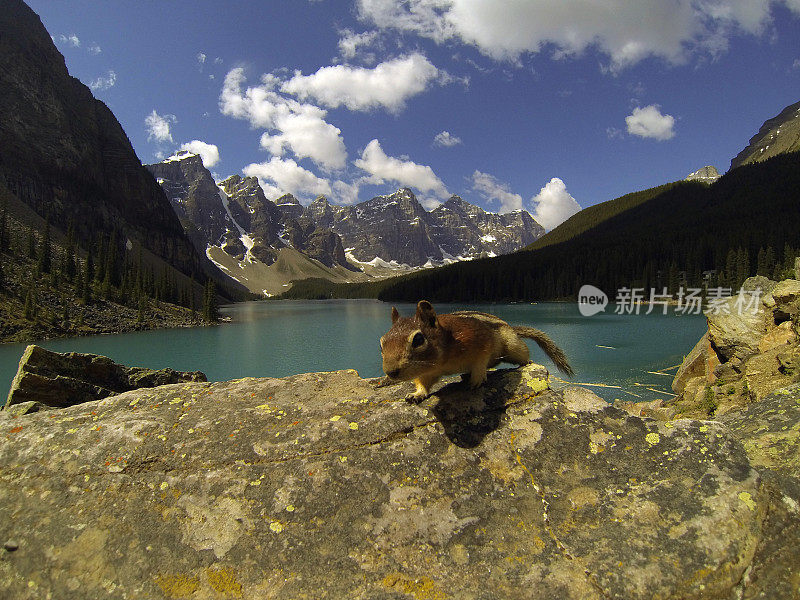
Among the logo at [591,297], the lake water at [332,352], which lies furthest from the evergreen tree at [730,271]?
the lake water at [332,352]

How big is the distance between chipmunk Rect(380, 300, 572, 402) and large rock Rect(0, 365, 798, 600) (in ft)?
1.31

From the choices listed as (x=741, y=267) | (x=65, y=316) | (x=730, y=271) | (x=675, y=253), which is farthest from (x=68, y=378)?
(x=675, y=253)

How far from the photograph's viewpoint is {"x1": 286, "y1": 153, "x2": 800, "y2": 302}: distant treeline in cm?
10169

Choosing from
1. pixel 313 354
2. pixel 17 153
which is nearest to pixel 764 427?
pixel 313 354

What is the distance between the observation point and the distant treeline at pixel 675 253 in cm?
10169

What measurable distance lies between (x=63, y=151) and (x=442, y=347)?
18441 centimetres

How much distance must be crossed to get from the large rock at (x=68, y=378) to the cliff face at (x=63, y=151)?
142375 millimetres

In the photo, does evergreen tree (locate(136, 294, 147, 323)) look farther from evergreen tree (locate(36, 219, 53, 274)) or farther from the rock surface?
the rock surface

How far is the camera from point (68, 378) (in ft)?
19.7

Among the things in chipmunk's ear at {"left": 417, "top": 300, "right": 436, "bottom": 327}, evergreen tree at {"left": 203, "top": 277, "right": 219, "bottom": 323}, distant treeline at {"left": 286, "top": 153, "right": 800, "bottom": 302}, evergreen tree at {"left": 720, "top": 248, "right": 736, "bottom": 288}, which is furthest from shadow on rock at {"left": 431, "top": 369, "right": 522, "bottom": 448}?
evergreen tree at {"left": 720, "top": 248, "right": 736, "bottom": 288}

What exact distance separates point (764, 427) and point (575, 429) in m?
1.96

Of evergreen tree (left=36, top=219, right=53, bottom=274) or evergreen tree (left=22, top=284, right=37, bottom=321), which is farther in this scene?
evergreen tree (left=36, top=219, right=53, bottom=274)

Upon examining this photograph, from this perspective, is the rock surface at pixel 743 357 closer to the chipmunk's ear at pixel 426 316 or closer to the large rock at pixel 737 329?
the large rock at pixel 737 329

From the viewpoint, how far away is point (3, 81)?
117 m
